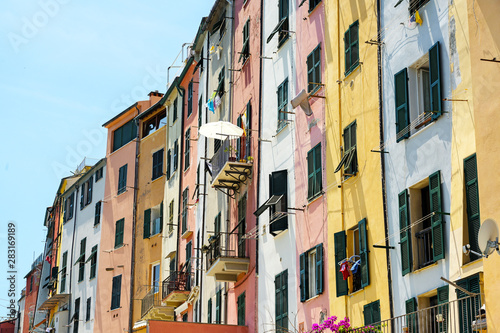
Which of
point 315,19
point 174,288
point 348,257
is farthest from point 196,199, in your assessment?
point 348,257

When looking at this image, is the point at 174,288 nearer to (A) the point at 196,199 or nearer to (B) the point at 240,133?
(A) the point at 196,199

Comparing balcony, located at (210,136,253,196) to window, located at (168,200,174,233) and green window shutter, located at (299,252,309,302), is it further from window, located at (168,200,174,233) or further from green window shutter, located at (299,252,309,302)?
window, located at (168,200,174,233)

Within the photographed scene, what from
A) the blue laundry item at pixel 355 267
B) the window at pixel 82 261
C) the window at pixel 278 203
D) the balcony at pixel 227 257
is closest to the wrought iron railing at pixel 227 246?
the balcony at pixel 227 257

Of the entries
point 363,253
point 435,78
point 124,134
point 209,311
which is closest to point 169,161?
point 124,134

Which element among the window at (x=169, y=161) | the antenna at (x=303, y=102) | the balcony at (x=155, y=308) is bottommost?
the balcony at (x=155, y=308)

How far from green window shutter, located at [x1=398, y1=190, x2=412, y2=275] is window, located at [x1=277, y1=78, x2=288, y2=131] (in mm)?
9087

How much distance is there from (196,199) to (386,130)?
18.6 m

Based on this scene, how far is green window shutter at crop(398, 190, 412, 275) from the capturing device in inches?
767

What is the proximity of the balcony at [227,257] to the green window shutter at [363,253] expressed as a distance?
8.96 m

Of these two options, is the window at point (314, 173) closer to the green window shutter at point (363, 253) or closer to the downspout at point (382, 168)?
the green window shutter at point (363, 253)

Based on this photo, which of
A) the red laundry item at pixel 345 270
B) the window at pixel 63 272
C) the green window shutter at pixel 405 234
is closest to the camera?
the green window shutter at pixel 405 234

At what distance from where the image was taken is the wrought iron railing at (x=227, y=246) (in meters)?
31.5

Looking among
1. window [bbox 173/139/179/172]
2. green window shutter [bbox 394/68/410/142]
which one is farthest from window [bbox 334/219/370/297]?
window [bbox 173/139/179/172]

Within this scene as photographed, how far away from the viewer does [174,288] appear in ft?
128
